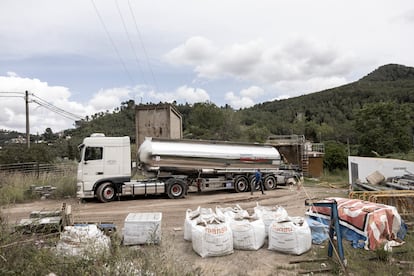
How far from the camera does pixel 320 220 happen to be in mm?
7555

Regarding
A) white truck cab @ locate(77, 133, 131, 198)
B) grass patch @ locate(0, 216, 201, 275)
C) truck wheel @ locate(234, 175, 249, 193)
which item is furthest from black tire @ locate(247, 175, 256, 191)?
Result: grass patch @ locate(0, 216, 201, 275)

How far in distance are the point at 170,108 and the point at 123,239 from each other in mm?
22527

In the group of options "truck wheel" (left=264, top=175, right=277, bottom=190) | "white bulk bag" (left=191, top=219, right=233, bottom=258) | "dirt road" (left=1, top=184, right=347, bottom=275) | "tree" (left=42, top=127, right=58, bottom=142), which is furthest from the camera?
"tree" (left=42, top=127, right=58, bottom=142)

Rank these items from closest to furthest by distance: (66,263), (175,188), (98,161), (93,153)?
1. (66,263)
2. (93,153)
3. (98,161)
4. (175,188)

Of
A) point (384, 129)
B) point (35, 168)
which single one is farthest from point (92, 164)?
point (384, 129)

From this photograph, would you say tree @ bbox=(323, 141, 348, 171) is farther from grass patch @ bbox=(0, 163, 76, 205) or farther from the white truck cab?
the white truck cab

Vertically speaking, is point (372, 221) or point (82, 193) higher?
point (372, 221)

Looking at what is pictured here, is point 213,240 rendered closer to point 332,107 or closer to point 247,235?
point 247,235

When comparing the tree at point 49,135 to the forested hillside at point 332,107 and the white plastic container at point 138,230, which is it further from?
the white plastic container at point 138,230

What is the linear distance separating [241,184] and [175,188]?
423 cm

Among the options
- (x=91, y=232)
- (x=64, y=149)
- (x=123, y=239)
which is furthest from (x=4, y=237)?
(x=64, y=149)

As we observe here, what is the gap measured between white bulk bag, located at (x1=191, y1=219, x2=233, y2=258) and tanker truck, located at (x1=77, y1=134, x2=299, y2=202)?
8606mm

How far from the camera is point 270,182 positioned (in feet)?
64.3

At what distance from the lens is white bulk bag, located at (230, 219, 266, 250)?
6895 millimetres
